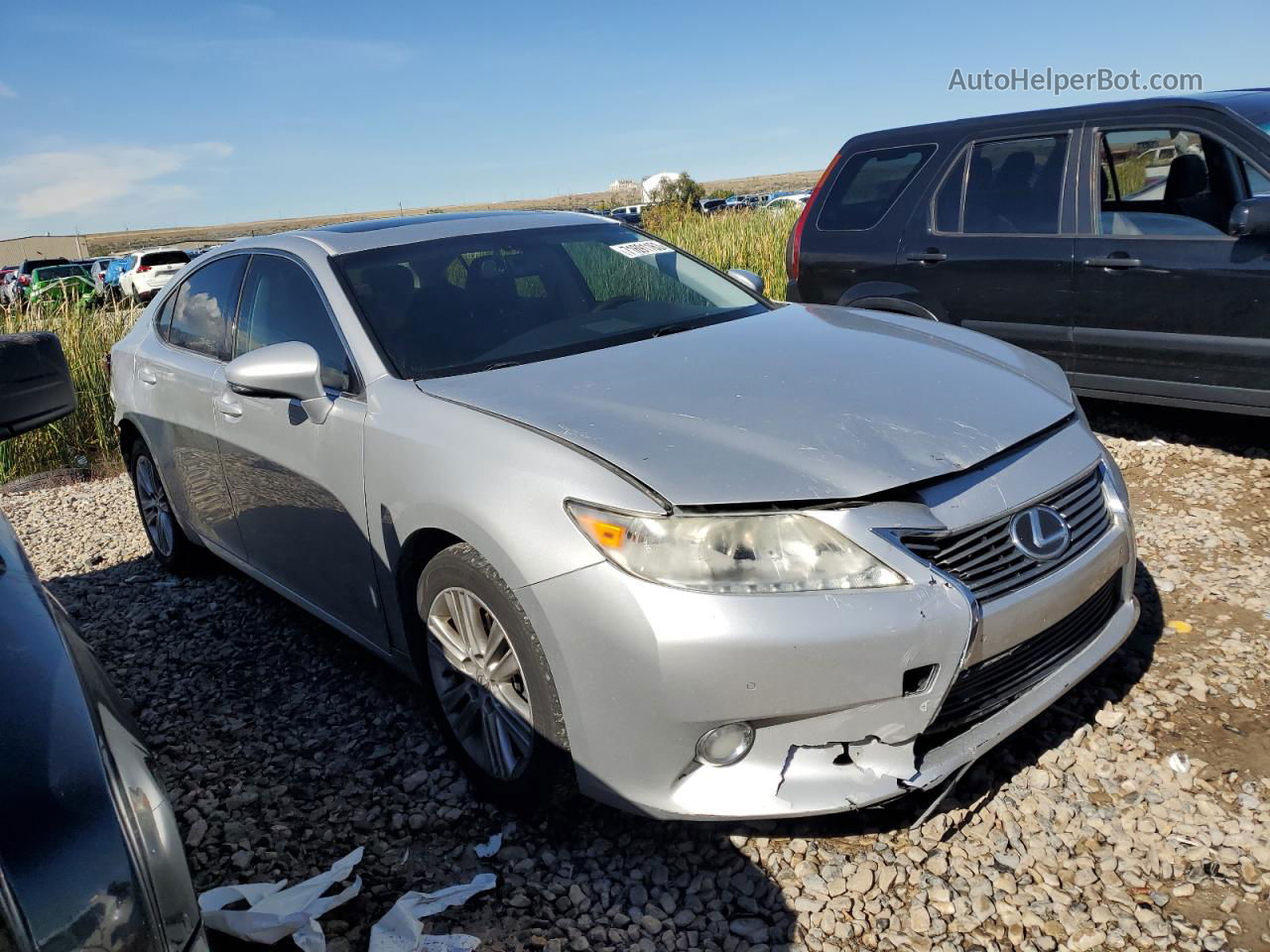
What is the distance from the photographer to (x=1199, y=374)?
4973 mm

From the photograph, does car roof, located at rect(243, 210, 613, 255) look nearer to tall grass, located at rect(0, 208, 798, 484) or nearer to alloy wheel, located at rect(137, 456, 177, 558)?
alloy wheel, located at rect(137, 456, 177, 558)

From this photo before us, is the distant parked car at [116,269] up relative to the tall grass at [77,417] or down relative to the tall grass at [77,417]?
up

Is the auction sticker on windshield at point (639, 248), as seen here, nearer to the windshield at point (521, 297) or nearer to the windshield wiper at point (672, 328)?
the windshield at point (521, 297)

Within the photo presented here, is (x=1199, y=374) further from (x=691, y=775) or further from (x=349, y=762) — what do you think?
(x=349, y=762)

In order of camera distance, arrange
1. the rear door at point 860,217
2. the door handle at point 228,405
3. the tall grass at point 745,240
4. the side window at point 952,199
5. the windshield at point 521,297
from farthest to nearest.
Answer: the tall grass at point 745,240 → the rear door at point 860,217 → the side window at point 952,199 → the door handle at point 228,405 → the windshield at point 521,297

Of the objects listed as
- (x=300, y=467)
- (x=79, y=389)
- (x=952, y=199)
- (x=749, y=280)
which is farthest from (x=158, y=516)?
(x=952, y=199)

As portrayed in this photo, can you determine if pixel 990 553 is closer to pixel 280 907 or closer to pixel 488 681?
pixel 488 681

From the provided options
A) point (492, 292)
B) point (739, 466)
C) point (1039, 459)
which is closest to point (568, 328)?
point (492, 292)

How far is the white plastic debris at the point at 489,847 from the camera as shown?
2.70 m

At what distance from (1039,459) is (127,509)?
649cm

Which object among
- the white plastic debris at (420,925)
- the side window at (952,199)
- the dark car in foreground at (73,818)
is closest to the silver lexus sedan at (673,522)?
the white plastic debris at (420,925)

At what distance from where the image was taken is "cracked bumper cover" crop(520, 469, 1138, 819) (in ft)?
7.07

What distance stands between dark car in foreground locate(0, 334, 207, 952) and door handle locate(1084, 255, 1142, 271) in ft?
16.8

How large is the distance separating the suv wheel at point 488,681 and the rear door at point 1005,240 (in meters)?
4.09
